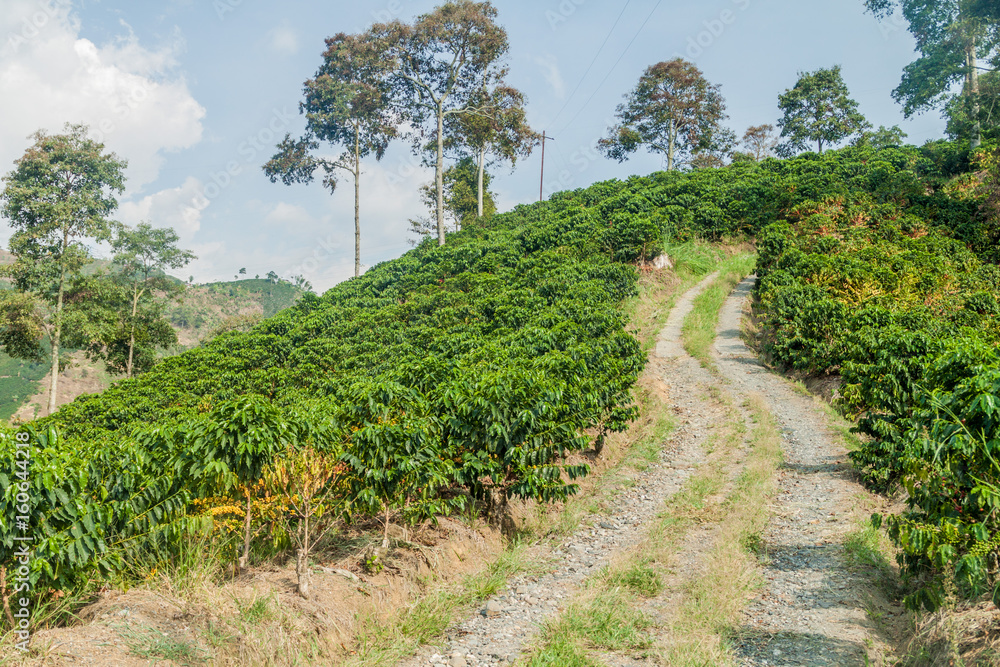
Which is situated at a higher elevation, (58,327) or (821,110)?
(821,110)

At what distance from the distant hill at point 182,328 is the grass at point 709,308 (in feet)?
82.1

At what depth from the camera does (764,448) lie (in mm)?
10438

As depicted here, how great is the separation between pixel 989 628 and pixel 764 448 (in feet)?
20.7

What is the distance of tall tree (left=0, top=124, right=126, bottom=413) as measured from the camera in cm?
2814

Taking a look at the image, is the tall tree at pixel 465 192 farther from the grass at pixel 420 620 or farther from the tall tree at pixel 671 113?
the grass at pixel 420 620

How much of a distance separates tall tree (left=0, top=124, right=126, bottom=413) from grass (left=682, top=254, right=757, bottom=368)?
28214mm

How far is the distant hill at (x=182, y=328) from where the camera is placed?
58238 millimetres

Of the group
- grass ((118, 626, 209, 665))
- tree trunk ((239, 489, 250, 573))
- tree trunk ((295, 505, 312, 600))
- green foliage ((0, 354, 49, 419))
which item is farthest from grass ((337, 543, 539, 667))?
green foliage ((0, 354, 49, 419))

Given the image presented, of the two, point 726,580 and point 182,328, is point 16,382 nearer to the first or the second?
point 182,328

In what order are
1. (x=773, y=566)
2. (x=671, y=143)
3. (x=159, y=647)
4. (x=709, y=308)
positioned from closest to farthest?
1. (x=159, y=647)
2. (x=773, y=566)
3. (x=709, y=308)
4. (x=671, y=143)

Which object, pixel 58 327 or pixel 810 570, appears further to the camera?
pixel 58 327

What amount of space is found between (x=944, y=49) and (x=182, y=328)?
304 feet

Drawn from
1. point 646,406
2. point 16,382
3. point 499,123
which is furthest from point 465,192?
point 16,382

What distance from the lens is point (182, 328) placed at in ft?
288
